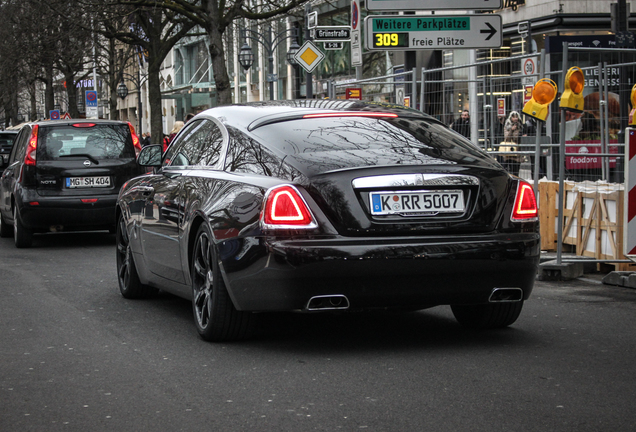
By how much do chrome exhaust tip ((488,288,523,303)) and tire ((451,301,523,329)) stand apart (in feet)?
1.38

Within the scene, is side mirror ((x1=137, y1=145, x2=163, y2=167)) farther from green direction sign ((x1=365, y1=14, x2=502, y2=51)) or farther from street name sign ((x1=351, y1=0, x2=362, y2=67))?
street name sign ((x1=351, y1=0, x2=362, y2=67))

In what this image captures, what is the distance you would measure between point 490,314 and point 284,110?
71.2 inches

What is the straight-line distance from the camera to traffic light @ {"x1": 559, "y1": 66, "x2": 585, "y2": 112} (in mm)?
9117

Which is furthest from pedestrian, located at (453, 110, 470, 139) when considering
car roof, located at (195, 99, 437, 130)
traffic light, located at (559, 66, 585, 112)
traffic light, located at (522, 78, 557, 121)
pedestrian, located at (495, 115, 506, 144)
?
car roof, located at (195, 99, 437, 130)

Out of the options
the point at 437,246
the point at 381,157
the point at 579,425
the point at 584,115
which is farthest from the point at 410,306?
the point at 584,115

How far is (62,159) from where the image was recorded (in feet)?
43.7

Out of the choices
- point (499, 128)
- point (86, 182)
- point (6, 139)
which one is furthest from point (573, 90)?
point (6, 139)

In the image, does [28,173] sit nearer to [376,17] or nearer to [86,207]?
[86,207]

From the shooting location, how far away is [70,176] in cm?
1326

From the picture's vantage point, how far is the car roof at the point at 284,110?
21.1 ft

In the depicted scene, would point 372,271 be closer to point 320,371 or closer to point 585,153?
point 320,371

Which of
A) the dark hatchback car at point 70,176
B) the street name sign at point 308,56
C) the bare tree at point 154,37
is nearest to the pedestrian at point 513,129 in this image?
the dark hatchback car at point 70,176

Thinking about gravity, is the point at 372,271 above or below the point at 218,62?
below

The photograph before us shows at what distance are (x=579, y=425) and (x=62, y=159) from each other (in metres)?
10.2
